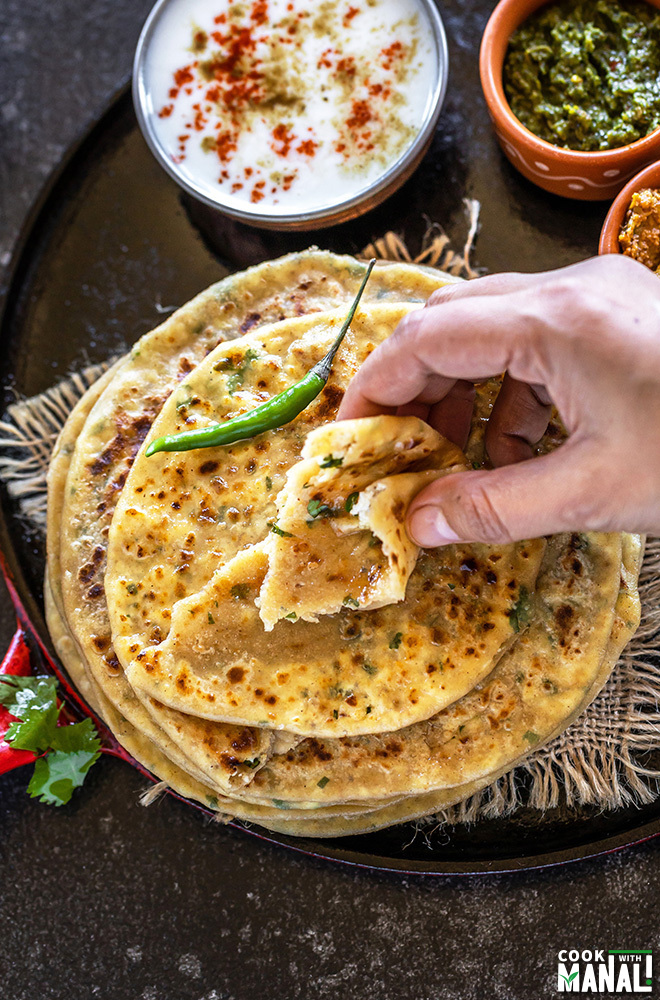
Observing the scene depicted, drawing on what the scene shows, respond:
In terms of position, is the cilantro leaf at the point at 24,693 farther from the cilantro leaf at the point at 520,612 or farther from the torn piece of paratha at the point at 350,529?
the cilantro leaf at the point at 520,612

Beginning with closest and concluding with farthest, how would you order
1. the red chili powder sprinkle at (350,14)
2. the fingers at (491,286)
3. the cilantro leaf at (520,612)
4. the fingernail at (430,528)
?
the fingers at (491,286)
the fingernail at (430,528)
the cilantro leaf at (520,612)
the red chili powder sprinkle at (350,14)

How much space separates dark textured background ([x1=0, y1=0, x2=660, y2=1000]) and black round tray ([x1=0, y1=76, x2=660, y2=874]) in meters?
0.90

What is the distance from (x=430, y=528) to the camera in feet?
7.43

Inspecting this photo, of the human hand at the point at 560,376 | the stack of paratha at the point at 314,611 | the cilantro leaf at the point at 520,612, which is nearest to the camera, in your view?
the human hand at the point at 560,376

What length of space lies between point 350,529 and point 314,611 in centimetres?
23

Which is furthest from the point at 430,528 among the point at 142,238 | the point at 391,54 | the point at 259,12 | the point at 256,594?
the point at 259,12

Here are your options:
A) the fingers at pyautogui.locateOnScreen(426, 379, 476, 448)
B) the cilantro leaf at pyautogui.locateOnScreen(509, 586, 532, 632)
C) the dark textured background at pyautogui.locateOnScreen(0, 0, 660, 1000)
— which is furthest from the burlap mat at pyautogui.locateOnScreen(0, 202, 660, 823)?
the fingers at pyautogui.locateOnScreen(426, 379, 476, 448)

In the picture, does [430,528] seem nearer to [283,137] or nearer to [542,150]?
[542,150]

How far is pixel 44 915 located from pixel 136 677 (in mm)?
1212

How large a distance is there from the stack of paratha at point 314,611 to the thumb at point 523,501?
0.50 ft

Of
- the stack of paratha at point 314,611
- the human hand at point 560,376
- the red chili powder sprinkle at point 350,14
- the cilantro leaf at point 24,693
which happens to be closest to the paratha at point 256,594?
the stack of paratha at point 314,611

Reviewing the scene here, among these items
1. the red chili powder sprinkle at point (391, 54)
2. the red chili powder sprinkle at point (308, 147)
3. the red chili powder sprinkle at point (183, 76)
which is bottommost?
the red chili powder sprinkle at point (308, 147)

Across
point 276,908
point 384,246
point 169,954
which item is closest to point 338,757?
point 276,908

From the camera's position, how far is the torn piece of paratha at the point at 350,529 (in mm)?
2248
